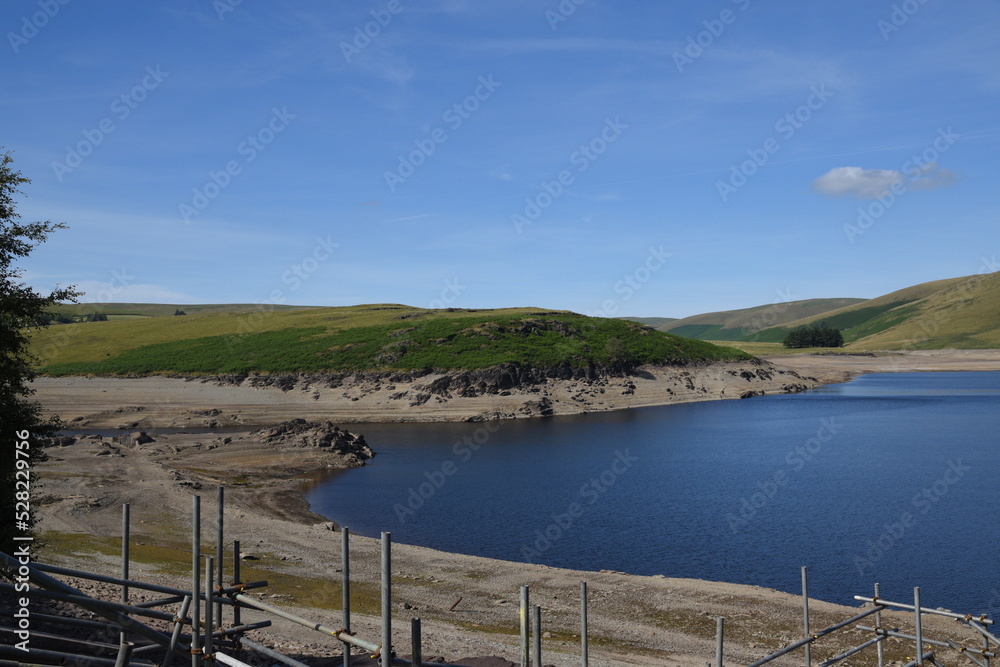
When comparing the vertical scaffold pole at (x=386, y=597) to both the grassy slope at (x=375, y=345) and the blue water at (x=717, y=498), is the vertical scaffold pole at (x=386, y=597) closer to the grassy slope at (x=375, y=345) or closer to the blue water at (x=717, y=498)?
the blue water at (x=717, y=498)

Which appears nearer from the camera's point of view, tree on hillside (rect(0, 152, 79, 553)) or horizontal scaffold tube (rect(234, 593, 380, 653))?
horizontal scaffold tube (rect(234, 593, 380, 653))

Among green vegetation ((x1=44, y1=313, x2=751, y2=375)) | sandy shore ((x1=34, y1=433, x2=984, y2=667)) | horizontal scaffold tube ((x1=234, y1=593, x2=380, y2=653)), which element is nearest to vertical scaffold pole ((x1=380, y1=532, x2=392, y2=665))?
horizontal scaffold tube ((x1=234, y1=593, x2=380, y2=653))

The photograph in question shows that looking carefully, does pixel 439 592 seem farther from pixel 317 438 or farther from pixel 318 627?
pixel 317 438

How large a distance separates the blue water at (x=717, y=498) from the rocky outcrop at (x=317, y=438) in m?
3.56

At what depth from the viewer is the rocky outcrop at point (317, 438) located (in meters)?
79.0

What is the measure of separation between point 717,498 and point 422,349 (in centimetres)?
9046

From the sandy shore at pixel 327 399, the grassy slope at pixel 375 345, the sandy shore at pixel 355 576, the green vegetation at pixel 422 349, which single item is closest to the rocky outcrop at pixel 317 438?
the sandy shore at pixel 355 576

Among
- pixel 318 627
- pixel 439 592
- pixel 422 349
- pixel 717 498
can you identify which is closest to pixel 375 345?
pixel 422 349

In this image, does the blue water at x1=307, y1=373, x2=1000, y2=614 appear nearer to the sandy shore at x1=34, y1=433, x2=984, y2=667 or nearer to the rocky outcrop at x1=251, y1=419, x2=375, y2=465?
the rocky outcrop at x1=251, y1=419, x2=375, y2=465

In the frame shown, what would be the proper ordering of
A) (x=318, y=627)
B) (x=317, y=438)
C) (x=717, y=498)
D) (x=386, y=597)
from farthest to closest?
(x=317, y=438)
(x=717, y=498)
(x=318, y=627)
(x=386, y=597)

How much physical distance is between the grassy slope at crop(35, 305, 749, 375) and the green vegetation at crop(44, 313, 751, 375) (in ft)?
0.65

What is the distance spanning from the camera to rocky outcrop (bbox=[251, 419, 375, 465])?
79.0 metres

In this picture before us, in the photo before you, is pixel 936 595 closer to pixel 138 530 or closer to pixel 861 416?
pixel 138 530

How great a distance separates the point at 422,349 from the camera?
461ft
